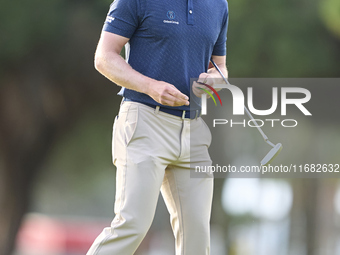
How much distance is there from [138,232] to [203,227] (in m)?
0.36

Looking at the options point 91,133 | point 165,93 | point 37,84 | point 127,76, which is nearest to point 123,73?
point 127,76

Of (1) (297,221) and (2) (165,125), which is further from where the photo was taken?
(1) (297,221)

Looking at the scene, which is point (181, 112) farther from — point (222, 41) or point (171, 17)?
point (222, 41)

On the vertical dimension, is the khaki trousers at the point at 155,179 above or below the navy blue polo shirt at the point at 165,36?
below

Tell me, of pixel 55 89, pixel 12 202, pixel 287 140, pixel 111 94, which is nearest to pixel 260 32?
pixel 287 140

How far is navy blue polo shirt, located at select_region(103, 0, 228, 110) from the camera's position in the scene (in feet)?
7.54

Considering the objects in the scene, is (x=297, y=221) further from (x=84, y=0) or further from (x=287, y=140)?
(x=84, y=0)

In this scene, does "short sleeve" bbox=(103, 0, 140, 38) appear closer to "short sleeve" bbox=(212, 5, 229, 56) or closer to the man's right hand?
the man's right hand

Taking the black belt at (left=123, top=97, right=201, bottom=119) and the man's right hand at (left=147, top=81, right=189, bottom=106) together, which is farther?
the black belt at (left=123, top=97, right=201, bottom=119)

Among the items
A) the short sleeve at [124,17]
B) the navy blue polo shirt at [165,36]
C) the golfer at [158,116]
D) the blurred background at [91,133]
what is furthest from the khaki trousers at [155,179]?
the blurred background at [91,133]

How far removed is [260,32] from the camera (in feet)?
18.5

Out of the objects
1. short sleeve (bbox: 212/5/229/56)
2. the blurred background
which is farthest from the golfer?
the blurred background

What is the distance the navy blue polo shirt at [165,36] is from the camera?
7.54 feet

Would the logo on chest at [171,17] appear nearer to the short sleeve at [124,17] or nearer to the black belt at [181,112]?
the short sleeve at [124,17]
